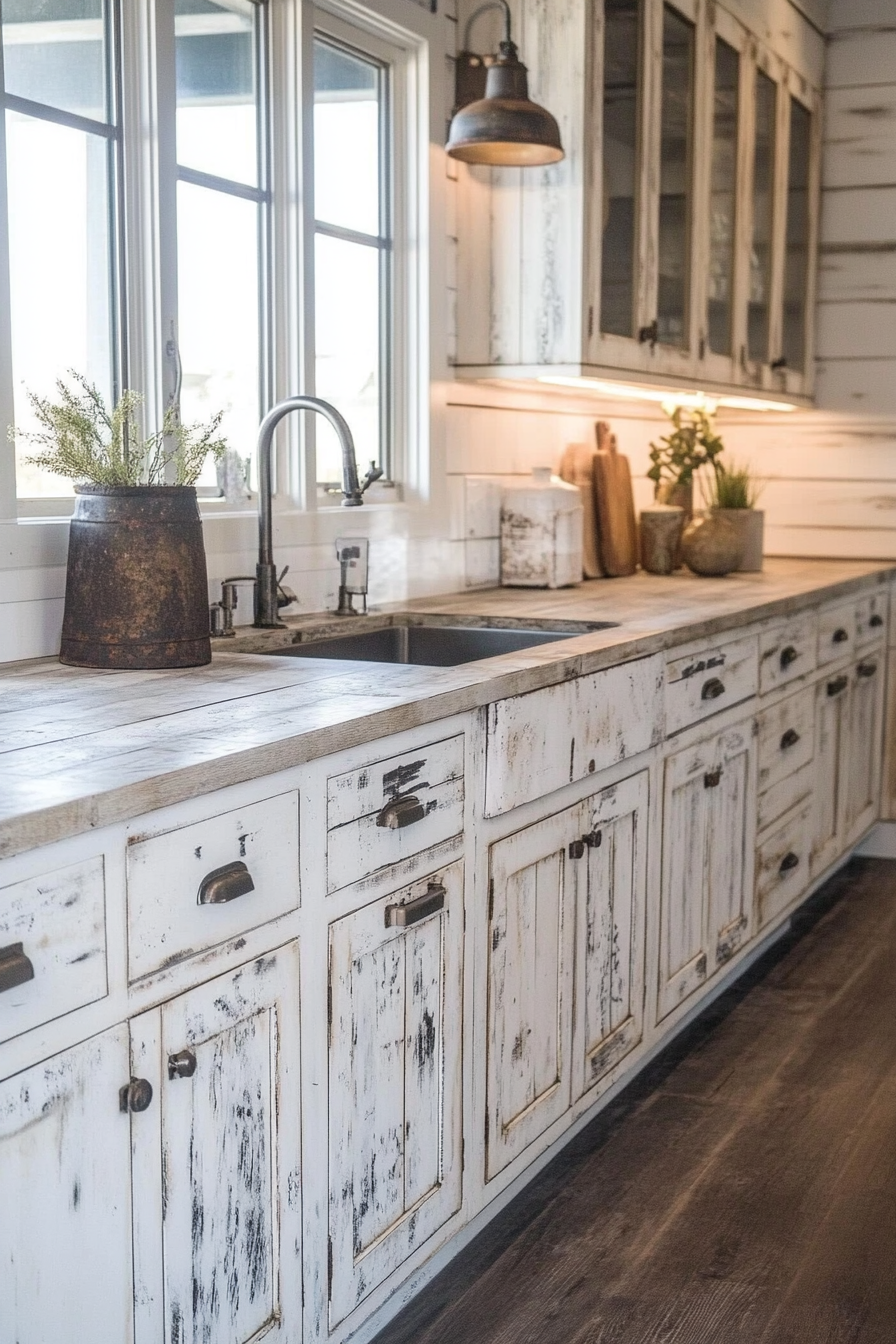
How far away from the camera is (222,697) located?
1922 millimetres

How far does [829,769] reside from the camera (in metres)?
4.11

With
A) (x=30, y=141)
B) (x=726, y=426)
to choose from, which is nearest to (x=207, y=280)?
(x=30, y=141)

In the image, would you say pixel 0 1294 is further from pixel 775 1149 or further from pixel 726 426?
pixel 726 426

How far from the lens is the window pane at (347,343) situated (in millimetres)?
3055

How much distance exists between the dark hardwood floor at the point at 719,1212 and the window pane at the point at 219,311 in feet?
4.60

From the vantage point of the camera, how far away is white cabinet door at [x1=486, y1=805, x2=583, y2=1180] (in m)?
2.23

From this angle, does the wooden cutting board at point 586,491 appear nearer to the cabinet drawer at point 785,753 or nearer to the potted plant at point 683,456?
the potted plant at point 683,456

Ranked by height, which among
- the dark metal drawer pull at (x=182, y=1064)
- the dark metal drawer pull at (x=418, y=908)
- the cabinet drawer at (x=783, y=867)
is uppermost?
the dark metal drawer pull at (x=418, y=908)

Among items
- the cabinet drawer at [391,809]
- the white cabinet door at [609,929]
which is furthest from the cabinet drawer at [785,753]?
the cabinet drawer at [391,809]

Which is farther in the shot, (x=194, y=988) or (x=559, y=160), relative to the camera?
(x=559, y=160)

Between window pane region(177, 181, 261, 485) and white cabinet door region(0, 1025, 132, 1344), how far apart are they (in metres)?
1.52

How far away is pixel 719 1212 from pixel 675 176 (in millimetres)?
2399

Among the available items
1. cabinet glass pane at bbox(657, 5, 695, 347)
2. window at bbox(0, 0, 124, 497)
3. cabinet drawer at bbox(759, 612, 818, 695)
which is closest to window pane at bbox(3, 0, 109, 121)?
window at bbox(0, 0, 124, 497)

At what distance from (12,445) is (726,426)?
127 inches
